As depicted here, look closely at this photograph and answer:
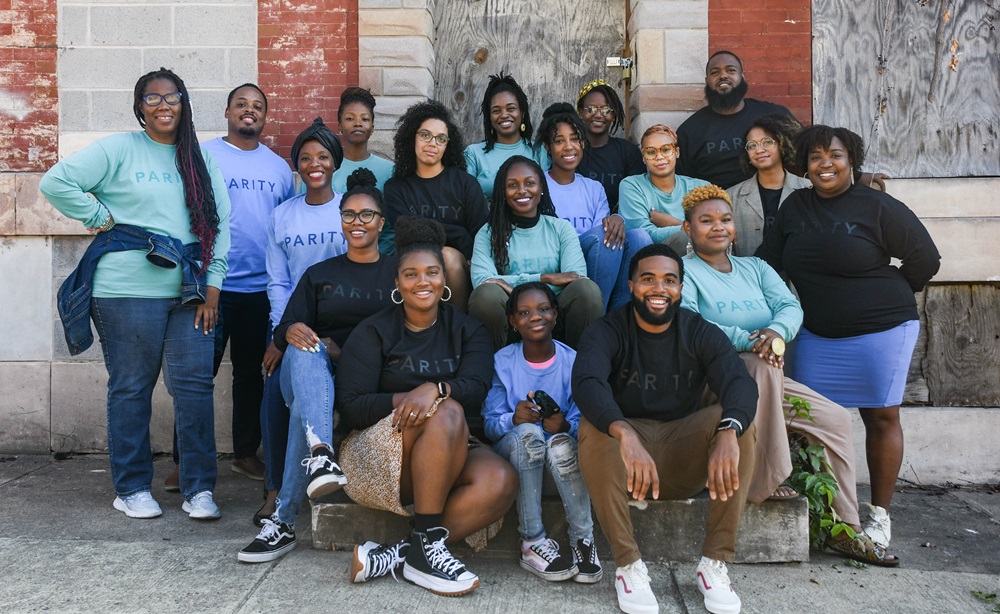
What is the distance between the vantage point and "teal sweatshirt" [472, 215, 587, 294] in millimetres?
4770

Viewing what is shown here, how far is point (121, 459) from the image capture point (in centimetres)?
448

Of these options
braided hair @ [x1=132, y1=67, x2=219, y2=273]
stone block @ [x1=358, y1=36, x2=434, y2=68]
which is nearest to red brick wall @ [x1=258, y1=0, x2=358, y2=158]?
stone block @ [x1=358, y1=36, x2=434, y2=68]

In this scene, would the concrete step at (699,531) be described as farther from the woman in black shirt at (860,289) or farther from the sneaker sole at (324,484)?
the sneaker sole at (324,484)

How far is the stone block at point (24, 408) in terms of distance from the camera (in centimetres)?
600

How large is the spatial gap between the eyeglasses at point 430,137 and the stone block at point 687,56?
188 cm

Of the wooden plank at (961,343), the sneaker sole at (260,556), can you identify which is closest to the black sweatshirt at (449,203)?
the sneaker sole at (260,556)

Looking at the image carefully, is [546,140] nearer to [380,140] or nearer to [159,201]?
[380,140]

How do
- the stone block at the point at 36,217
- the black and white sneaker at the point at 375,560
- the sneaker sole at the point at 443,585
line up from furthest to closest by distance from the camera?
the stone block at the point at 36,217 → the black and white sneaker at the point at 375,560 → the sneaker sole at the point at 443,585

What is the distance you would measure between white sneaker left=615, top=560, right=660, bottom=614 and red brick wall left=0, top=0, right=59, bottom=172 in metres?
5.04

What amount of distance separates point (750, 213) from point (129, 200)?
3.42 m

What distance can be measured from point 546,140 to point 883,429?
103 inches

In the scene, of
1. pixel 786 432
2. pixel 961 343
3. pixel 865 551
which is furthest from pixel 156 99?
pixel 961 343

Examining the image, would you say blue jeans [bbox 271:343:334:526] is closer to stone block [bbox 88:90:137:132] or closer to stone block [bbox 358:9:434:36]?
stone block [bbox 358:9:434:36]

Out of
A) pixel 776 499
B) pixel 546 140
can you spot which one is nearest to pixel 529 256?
pixel 546 140
